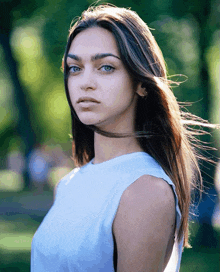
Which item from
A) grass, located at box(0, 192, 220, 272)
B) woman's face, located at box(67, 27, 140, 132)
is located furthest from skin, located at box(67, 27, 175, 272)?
grass, located at box(0, 192, 220, 272)

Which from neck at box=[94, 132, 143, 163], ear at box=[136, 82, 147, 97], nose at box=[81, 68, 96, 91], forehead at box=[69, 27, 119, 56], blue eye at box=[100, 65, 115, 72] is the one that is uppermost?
forehead at box=[69, 27, 119, 56]

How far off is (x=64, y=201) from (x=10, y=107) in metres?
17.4

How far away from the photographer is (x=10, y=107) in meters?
19.0

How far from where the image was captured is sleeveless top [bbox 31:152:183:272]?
187 cm

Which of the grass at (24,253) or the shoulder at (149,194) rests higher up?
the shoulder at (149,194)

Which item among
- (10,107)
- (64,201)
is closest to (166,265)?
(64,201)

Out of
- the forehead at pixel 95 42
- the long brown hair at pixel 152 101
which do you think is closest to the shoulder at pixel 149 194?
the long brown hair at pixel 152 101

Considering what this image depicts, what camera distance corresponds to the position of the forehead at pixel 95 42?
6.86 ft

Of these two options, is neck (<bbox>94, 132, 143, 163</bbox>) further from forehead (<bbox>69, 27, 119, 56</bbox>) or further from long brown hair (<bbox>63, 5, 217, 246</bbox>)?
forehead (<bbox>69, 27, 119, 56</bbox>)

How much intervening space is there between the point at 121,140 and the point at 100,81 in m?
0.36

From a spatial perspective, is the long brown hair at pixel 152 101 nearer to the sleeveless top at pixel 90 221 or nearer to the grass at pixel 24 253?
the sleeveless top at pixel 90 221

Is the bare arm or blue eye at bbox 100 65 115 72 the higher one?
blue eye at bbox 100 65 115 72

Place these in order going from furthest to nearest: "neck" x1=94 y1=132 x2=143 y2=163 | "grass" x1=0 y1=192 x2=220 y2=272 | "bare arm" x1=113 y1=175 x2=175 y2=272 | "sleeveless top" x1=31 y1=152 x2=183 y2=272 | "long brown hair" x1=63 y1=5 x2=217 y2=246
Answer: "grass" x1=0 y1=192 x2=220 y2=272 → "neck" x1=94 y1=132 x2=143 y2=163 → "long brown hair" x1=63 y1=5 x2=217 y2=246 → "sleeveless top" x1=31 y1=152 x2=183 y2=272 → "bare arm" x1=113 y1=175 x2=175 y2=272

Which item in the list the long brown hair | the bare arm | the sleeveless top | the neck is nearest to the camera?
the bare arm
